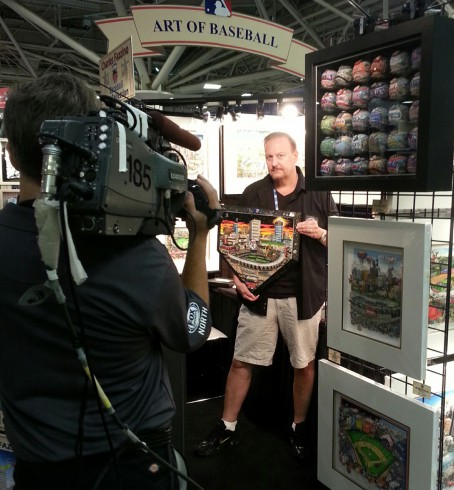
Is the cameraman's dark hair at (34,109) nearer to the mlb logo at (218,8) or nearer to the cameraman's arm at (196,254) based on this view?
the cameraman's arm at (196,254)

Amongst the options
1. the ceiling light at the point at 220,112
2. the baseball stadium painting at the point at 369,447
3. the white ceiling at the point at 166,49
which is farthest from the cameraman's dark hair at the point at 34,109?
the white ceiling at the point at 166,49

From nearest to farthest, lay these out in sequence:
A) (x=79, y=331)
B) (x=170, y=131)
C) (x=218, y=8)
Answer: (x=79, y=331) → (x=170, y=131) → (x=218, y=8)

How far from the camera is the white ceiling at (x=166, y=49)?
632 centimetres

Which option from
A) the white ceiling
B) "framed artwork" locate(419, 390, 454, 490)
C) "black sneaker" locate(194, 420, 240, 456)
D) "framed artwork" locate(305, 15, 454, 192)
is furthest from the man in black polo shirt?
the white ceiling

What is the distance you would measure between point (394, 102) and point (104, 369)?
1247 mm

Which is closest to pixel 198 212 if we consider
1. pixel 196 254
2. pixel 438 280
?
pixel 196 254

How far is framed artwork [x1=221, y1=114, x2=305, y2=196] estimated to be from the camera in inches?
137

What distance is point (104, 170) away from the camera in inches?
31.4

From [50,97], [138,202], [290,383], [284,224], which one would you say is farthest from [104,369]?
[290,383]

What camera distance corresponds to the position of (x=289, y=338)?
8.56ft

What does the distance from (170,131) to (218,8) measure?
2.32 m

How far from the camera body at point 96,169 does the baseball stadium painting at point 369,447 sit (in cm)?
130

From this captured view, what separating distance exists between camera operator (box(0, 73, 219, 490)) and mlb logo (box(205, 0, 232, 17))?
2410 millimetres

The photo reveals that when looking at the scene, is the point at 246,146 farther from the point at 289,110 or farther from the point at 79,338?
the point at 79,338
